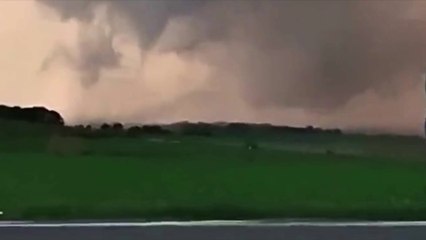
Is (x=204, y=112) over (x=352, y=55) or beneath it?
beneath

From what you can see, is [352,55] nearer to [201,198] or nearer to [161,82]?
[161,82]

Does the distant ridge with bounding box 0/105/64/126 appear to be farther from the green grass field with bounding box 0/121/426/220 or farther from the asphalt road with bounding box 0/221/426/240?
the asphalt road with bounding box 0/221/426/240

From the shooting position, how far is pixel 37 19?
7.36 m

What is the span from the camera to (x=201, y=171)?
6578mm

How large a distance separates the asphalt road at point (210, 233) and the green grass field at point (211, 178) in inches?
13.4

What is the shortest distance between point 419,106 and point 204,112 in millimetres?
1882

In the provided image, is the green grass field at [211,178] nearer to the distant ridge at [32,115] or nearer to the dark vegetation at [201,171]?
the dark vegetation at [201,171]

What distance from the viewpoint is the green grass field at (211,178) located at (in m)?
5.44

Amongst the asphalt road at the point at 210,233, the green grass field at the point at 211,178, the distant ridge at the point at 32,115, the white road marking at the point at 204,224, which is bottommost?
the asphalt road at the point at 210,233

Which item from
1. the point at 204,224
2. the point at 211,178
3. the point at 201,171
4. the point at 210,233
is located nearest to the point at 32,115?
Result: the point at 201,171

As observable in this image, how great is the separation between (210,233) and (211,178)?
1523 millimetres

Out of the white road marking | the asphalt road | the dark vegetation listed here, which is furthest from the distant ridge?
the asphalt road

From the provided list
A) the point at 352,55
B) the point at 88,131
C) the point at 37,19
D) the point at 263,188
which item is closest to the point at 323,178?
the point at 263,188

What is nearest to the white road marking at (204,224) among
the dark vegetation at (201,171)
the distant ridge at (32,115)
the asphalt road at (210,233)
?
the asphalt road at (210,233)
